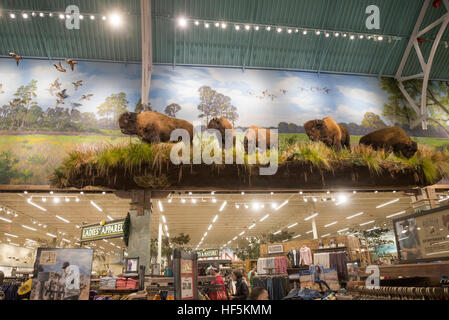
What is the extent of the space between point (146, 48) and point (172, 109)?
2.25m

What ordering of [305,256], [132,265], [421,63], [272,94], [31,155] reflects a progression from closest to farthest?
[132,265], [31,155], [305,256], [421,63], [272,94]

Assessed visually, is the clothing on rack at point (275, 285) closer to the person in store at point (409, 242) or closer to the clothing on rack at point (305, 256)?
the clothing on rack at point (305, 256)

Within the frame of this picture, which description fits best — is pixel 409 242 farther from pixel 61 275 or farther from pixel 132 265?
pixel 132 265

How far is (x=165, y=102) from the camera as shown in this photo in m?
10.6

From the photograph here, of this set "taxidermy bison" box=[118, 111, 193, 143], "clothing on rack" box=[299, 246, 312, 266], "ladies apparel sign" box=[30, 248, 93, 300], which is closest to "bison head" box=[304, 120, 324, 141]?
"taxidermy bison" box=[118, 111, 193, 143]

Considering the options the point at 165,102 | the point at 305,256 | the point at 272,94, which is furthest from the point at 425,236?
the point at 165,102

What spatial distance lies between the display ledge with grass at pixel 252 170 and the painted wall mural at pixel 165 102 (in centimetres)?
665

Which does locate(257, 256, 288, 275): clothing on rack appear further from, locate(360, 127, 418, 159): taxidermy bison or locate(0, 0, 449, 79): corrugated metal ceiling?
locate(0, 0, 449, 79): corrugated metal ceiling

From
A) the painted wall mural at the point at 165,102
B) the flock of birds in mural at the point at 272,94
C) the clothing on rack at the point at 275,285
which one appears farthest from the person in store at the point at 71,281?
the flock of birds in mural at the point at 272,94

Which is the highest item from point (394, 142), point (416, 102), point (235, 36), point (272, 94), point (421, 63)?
point (235, 36)

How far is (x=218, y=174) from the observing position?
10.3ft

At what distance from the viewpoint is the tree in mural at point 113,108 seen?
32.9 feet
